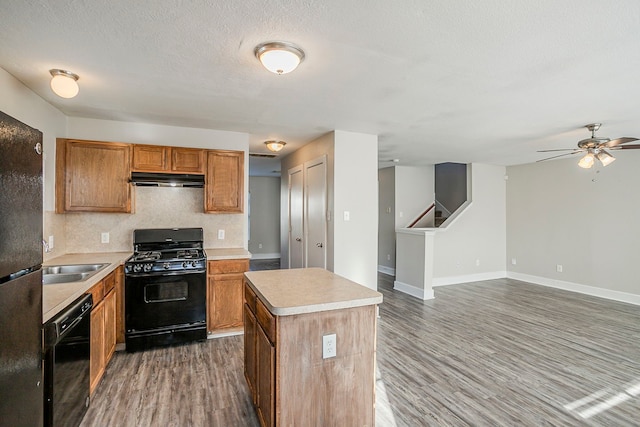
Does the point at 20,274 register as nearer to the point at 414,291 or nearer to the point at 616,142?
Answer: the point at 616,142

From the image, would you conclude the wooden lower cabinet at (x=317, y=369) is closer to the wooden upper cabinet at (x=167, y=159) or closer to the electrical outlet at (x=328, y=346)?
the electrical outlet at (x=328, y=346)

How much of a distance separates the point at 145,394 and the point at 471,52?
11.0 feet

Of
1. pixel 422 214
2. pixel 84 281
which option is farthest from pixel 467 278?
pixel 84 281

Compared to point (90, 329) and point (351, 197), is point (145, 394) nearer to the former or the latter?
point (90, 329)

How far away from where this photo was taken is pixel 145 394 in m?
2.49

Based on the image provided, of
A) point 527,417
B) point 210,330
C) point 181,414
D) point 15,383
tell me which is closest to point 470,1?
point 15,383

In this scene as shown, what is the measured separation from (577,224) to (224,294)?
614 centimetres

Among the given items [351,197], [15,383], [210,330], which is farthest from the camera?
[351,197]

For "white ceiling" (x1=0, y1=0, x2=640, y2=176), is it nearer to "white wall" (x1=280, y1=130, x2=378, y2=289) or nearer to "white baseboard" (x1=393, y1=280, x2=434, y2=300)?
"white wall" (x1=280, y1=130, x2=378, y2=289)

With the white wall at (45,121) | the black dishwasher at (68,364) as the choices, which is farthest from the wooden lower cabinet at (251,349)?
the white wall at (45,121)

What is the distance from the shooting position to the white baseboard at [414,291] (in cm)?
531

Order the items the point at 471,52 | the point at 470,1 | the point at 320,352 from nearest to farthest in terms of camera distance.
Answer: the point at 470,1, the point at 320,352, the point at 471,52

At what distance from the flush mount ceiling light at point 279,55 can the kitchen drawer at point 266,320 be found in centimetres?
149

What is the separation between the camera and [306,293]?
1.89m
